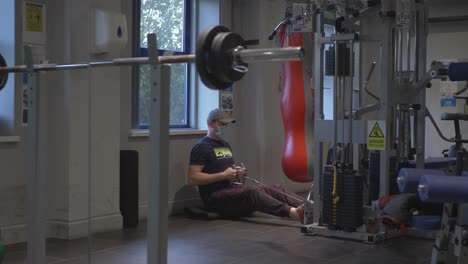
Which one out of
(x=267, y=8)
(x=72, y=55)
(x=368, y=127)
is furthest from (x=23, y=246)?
(x=267, y=8)

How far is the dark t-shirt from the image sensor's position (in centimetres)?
573

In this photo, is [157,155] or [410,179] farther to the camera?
[410,179]

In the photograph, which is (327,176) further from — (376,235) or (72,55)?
(72,55)

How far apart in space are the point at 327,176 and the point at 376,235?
56 cm

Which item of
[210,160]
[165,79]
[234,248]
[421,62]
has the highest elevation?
[421,62]

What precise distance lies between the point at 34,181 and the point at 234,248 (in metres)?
2.01

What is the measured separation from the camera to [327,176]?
4766 millimetres

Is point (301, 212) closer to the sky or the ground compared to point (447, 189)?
closer to the ground

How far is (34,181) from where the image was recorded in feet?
9.11

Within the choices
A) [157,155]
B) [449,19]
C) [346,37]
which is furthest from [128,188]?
[449,19]

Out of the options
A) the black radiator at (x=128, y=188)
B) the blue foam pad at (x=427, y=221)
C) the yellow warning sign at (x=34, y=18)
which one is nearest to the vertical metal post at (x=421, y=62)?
the blue foam pad at (x=427, y=221)

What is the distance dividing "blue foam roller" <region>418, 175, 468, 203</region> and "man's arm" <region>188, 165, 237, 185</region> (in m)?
3.14

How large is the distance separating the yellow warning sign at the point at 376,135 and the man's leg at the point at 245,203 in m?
1.13

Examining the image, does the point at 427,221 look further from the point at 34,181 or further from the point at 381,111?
the point at 34,181
